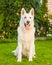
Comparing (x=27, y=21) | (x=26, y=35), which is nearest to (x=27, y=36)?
(x=26, y=35)

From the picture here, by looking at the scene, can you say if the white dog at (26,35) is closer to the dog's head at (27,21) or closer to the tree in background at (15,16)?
the dog's head at (27,21)

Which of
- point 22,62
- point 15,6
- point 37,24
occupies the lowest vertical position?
point 22,62

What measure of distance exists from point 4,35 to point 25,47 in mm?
3762

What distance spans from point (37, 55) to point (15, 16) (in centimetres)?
358

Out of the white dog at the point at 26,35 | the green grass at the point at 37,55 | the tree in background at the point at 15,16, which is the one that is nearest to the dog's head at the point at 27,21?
the white dog at the point at 26,35

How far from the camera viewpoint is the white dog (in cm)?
683

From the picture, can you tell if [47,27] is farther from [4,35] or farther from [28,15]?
[28,15]

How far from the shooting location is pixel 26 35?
7035 millimetres

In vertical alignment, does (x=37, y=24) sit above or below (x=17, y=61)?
above

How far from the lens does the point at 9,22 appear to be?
1104 cm

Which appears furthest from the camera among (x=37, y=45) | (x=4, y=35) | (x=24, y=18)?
(x=4, y=35)

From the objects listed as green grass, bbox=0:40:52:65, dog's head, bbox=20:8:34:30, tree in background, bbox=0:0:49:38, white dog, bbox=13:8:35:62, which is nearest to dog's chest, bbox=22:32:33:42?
white dog, bbox=13:8:35:62

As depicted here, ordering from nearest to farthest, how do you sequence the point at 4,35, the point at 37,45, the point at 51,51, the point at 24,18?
the point at 24,18, the point at 51,51, the point at 37,45, the point at 4,35

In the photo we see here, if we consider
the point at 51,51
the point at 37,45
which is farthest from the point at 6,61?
the point at 37,45
